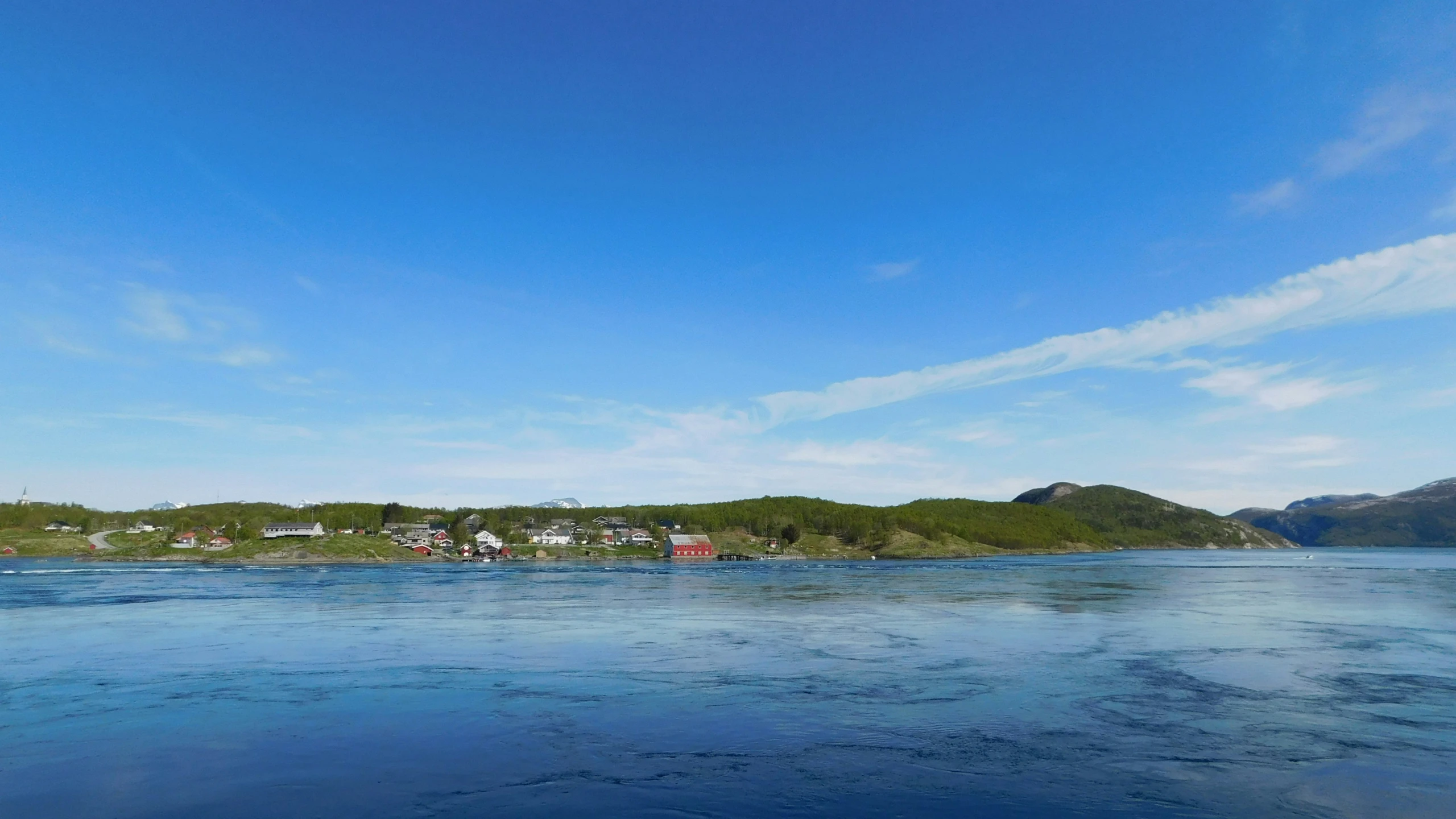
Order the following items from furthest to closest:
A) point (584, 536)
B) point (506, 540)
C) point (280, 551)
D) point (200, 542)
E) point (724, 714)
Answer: point (584, 536)
point (506, 540)
point (200, 542)
point (280, 551)
point (724, 714)

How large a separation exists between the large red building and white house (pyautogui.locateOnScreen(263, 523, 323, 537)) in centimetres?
6759

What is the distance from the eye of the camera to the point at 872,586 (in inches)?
2712

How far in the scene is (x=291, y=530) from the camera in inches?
Answer: 6137

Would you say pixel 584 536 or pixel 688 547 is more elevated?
pixel 584 536

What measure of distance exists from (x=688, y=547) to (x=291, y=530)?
79092 millimetres

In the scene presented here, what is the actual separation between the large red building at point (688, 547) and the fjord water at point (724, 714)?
114850 millimetres

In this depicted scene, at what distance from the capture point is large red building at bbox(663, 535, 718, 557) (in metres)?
156

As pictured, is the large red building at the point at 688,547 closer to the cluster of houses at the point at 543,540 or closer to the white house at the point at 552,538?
the cluster of houses at the point at 543,540

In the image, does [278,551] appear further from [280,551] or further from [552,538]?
[552,538]

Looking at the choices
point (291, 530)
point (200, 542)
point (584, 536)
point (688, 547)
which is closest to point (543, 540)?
point (584, 536)

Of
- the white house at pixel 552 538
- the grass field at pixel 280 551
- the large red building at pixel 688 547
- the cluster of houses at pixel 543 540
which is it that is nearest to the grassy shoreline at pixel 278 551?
the grass field at pixel 280 551

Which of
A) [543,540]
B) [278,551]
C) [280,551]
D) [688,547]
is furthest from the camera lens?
[543,540]

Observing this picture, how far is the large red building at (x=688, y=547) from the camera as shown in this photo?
6152 inches

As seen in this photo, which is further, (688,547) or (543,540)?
(543,540)
